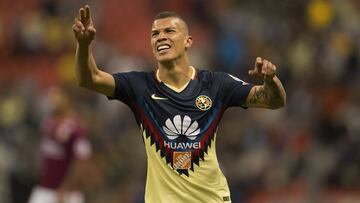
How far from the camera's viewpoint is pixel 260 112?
1780cm

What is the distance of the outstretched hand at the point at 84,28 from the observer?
747cm

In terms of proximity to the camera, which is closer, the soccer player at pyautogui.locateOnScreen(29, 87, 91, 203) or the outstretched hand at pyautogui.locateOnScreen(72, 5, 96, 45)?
the outstretched hand at pyautogui.locateOnScreen(72, 5, 96, 45)

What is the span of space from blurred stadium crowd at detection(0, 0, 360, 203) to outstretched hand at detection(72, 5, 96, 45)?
7.68 m

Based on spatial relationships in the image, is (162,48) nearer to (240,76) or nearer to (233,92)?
(233,92)

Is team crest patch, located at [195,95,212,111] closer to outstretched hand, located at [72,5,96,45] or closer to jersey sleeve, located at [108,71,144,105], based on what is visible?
jersey sleeve, located at [108,71,144,105]

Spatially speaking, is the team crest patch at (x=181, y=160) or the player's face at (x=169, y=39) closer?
the team crest patch at (x=181, y=160)

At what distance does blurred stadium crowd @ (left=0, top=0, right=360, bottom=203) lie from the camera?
52.4ft

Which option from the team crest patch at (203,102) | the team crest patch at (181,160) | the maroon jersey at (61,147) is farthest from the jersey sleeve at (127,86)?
the maroon jersey at (61,147)

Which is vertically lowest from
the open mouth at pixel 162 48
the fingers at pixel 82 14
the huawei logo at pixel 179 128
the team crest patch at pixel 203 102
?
the huawei logo at pixel 179 128

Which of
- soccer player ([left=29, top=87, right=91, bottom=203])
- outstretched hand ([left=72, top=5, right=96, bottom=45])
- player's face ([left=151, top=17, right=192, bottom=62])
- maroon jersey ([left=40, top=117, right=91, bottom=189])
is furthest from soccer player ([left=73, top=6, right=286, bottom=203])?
maroon jersey ([left=40, top=117, right=91, bottom=189])

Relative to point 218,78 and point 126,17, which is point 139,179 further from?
point 218,78

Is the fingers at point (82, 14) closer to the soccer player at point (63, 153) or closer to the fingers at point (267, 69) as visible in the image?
the fingers at point (267, 69)

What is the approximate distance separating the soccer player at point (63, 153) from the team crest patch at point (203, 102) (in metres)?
5.58

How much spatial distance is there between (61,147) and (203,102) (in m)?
6.17
